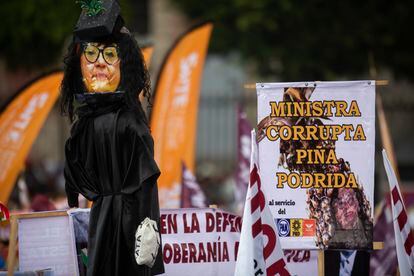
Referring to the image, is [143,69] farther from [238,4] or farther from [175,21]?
[175,21]

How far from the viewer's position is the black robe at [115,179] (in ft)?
19.7

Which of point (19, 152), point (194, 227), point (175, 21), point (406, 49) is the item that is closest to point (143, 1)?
point (175, 21)

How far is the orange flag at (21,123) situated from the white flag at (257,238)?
3.85 m

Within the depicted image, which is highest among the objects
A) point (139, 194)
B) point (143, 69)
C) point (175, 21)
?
point (175, 21)

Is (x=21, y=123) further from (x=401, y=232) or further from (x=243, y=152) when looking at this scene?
(x=401, y=232)

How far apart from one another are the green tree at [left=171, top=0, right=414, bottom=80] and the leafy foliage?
12333 mm

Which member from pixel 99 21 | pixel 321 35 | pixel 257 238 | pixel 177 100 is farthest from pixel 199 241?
pixel 321 35

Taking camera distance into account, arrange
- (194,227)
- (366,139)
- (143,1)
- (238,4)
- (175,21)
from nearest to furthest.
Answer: (366,139)
(194,227)
(238,4)
(175,21)
(143,1)

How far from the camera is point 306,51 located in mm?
19109

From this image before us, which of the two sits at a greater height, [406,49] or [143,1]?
[143,1]

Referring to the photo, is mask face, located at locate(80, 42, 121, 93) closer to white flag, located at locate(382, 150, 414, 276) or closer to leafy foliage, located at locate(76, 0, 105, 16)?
leafy foliage, located at locate(76, 0, 105, 16)

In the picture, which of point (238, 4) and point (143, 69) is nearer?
point (143, 69)

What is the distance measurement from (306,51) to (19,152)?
10008mm

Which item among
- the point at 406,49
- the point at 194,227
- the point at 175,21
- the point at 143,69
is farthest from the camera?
the point at 175,21
